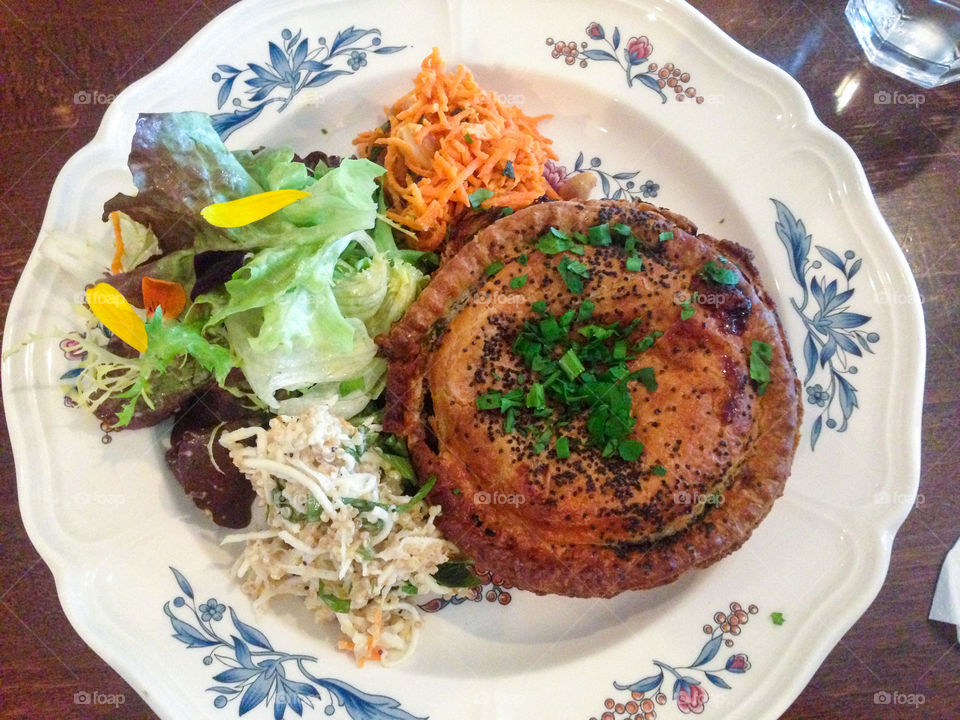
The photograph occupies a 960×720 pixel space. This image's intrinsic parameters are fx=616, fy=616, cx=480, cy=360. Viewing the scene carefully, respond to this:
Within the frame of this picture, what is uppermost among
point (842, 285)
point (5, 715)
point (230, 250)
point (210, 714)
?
point (230, 250)

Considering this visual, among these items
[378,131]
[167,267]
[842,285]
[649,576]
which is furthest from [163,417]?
[842,285]

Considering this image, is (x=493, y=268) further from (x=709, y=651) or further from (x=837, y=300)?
(x=709, y=651)

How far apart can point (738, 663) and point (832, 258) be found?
213 centimetres

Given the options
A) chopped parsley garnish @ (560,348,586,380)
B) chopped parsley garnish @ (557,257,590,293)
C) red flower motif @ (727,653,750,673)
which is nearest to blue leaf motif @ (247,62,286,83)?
chopped parsley garnish @ (557,257,590,293)

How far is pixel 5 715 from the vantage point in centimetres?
310

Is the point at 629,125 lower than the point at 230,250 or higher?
higher

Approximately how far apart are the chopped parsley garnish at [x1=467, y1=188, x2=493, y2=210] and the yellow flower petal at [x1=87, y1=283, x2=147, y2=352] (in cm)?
166

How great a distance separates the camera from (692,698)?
9.48ft

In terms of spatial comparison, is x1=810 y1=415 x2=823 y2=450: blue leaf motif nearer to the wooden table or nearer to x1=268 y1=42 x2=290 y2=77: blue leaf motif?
the wooden table

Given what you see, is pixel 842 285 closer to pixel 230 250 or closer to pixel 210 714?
pixel 230 250

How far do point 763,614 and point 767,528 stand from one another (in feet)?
1.36

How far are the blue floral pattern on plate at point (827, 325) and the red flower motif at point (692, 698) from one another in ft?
4.35

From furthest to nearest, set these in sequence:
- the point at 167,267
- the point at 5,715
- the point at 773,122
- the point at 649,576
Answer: the point at 773,122, the point at 5,715, the point at 167,267, the point at 649,576

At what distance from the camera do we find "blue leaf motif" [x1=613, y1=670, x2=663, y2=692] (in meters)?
2.94
